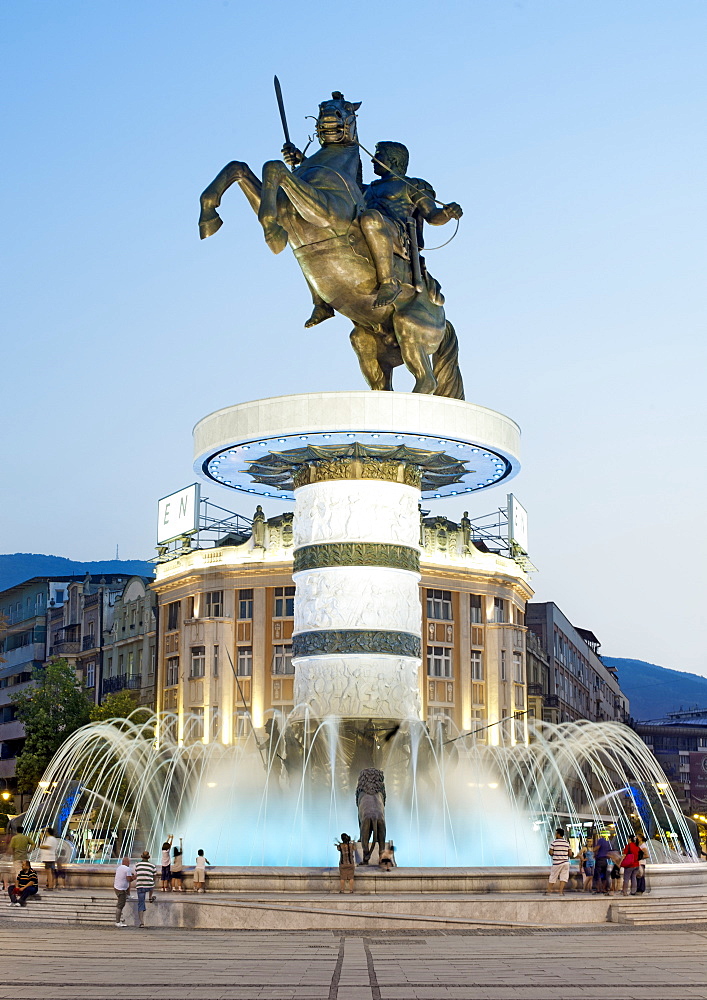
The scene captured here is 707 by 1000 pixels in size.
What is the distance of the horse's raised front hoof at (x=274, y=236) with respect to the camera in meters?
24.8

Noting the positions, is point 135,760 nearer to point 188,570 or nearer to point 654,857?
point 654,857

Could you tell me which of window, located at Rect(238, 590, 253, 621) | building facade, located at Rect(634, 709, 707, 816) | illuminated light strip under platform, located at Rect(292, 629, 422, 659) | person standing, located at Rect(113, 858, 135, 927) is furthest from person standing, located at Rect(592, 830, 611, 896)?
building facade, located at Rect(634, 709, 707, 816)

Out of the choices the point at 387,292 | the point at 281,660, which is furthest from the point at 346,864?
the point at 281,660

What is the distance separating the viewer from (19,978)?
13469mm

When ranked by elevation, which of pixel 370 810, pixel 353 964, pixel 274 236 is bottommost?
pixel 353 964

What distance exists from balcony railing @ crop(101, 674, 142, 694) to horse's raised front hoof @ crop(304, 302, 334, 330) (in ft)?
171

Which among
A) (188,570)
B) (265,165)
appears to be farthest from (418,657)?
(188,570)

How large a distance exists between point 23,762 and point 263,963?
140 ft

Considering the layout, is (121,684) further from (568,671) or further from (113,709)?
(568,671)

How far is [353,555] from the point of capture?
25859 millimetres

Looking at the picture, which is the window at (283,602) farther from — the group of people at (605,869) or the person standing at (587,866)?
the group of people at (605,869)

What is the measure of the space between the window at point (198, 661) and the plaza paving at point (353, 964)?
51557mm

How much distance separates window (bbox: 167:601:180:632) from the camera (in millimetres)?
74500

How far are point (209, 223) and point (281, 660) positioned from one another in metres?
46.7
